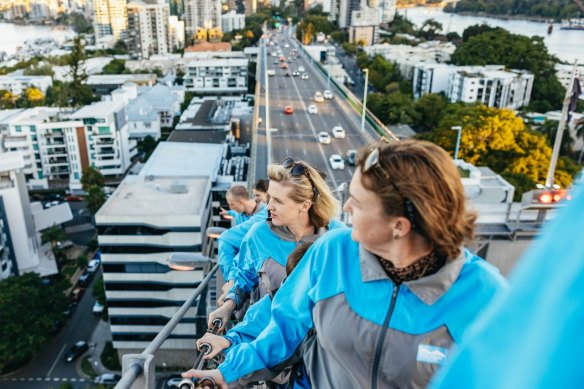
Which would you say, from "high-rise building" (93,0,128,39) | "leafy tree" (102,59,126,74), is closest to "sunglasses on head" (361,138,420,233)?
"leafy tree" (102,59,126,74)

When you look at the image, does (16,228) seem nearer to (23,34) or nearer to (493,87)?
(493,87)

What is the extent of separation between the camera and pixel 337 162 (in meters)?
13.8

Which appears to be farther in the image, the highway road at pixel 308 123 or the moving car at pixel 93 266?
the moving car at pixel 93 266

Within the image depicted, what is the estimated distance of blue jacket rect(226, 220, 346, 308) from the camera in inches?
73.0

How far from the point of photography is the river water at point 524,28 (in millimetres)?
11040

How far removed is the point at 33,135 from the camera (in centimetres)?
2247

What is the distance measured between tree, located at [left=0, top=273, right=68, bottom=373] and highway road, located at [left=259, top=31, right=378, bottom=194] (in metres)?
7.13

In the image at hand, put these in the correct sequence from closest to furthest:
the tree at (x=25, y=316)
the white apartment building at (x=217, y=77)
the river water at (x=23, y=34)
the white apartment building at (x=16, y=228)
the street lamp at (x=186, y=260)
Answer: the street lamp at (x=186, y=260)
the tree at (x=25, y=316)
the white apartment building at (x=16, y=228)
the white apartment building at (x=217, y=77)
the river water at (x=23, y=34)

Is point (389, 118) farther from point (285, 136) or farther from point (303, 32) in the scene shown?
point (303, 32)

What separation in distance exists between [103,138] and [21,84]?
17.2m

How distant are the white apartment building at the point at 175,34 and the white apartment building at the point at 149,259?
44.9m

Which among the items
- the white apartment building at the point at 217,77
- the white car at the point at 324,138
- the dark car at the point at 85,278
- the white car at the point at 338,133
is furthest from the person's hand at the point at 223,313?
the white apartment building at the point at 217,77

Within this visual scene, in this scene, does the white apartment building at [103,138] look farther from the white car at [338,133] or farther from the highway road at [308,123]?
the white car at [338,133]

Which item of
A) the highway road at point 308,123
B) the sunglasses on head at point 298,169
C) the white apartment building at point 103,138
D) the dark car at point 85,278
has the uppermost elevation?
the sunglasses on head at point 298,169
